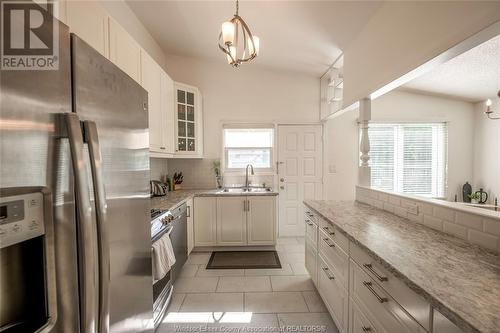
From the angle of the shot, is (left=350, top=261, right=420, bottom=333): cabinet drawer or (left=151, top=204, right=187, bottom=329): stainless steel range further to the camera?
(left=151, top=204, right=187, bottom=329): stainless steel range

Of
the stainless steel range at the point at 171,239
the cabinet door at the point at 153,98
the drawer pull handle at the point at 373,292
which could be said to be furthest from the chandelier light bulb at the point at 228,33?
the drawer pull handle at the point at 373,292

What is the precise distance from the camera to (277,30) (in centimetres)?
284

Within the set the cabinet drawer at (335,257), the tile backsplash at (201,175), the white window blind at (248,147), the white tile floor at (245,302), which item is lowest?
the white tile floor at (245,302)

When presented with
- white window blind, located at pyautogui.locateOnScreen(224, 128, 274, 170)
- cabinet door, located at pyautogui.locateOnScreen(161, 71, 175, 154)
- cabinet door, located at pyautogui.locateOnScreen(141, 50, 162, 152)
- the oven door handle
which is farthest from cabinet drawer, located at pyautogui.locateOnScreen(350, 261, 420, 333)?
white window blind, located at pyautogui.locateOnScreen(224, 128, 274, 170)

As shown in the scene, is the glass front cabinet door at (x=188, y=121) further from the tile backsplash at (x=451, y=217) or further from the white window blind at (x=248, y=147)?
the tile backsplash at (x=451, y=217)

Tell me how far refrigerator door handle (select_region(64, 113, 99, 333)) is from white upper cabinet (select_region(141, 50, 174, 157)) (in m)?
1.98

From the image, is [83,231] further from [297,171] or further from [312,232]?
[297,171]

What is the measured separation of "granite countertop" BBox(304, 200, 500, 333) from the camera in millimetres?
763

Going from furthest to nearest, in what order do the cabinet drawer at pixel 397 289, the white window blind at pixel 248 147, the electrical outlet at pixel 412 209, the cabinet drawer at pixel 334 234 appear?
the white window blind at pixel 248 147 → the electrical outlet at pixel 412 209 → the cabinet drawer at pixel 334 234 → the cabinet drawer at pixel 397 289

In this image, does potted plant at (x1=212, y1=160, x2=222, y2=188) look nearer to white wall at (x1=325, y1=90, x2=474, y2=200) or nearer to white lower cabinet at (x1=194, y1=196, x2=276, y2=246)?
white lower cabinet at (x1=194, y1=196, x2=276, y2=246)

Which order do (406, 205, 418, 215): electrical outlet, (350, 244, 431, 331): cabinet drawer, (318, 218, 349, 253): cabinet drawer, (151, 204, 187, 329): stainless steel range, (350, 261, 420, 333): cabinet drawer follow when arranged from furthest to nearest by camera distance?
(151, 204, 187, 329): stainless steel range
(406, 205, 418, 215): electrical outlet
(318, 218, 349, 253): cabinet drawer
(350, 261, 420, 333): cabinet drawer
(350, 244, 431, 331): cabinet drawer

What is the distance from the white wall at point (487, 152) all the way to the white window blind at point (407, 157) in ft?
1.87

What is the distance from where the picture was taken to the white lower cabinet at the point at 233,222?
137 inches

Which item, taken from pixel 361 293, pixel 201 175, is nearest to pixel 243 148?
pixel 201 175
